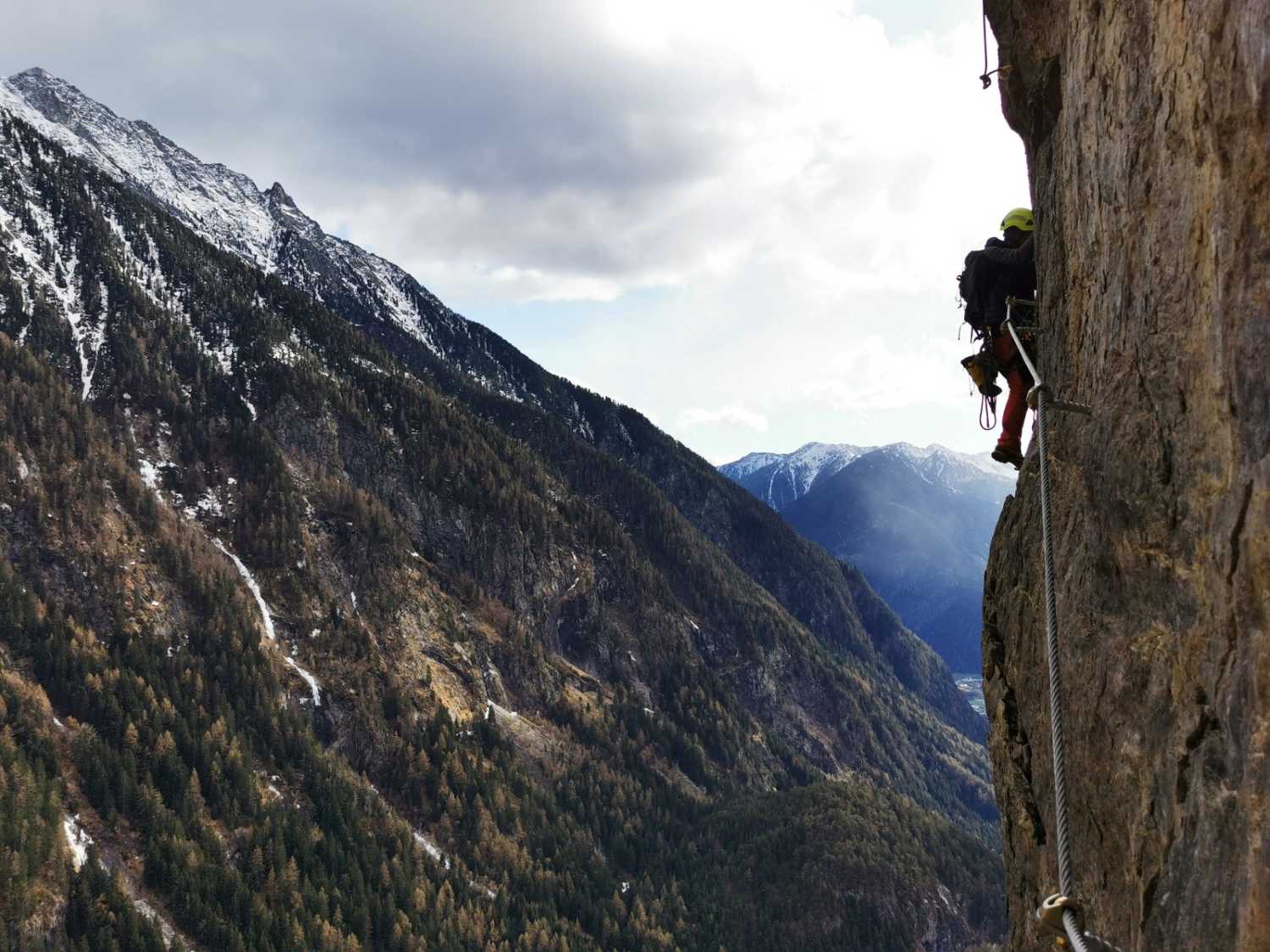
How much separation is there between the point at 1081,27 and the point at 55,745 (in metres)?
151

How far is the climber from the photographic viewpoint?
12633mm

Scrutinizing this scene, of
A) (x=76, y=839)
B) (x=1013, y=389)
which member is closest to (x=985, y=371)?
(x=1013, y=389)

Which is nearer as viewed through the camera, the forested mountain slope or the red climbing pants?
the red climbing pants

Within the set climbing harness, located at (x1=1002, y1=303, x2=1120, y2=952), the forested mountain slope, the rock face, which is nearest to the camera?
the rock face

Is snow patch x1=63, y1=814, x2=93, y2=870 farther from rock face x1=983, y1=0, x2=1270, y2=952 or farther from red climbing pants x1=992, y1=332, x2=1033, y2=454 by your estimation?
rock face x1=983, y1=0, x2=1270, y2=952

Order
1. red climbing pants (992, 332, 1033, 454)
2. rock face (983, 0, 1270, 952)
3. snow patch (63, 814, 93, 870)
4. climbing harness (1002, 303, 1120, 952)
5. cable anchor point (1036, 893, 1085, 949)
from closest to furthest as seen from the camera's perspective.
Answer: rock face (983, 0, 1270, 952) < climbing harness (1002, 303, 1120, 952) < cable anchor point (1036, 893, 1085, 949) < red climbing pants (992, 332, 1033, 454) < snow patch (63, 814, 93, 870)

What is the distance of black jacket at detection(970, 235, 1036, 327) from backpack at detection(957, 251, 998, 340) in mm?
39

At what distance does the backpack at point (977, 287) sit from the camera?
12.8 m

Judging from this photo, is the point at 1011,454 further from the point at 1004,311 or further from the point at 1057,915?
the point at 1057,915

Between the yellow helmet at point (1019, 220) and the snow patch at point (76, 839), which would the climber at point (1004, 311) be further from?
the snow patch at point (76, 839)

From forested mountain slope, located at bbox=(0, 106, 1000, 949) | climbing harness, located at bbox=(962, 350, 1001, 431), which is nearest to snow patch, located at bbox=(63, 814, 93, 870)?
forested mountain slope, located at bbox=(0, 106, 1000, 949)

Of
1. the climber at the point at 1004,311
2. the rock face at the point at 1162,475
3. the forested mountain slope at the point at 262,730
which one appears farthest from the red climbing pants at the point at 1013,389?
the forested mountain slope at the point at 262,730

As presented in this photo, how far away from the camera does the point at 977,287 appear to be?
12953mm

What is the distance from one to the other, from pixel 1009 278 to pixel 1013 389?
66.4 inches
